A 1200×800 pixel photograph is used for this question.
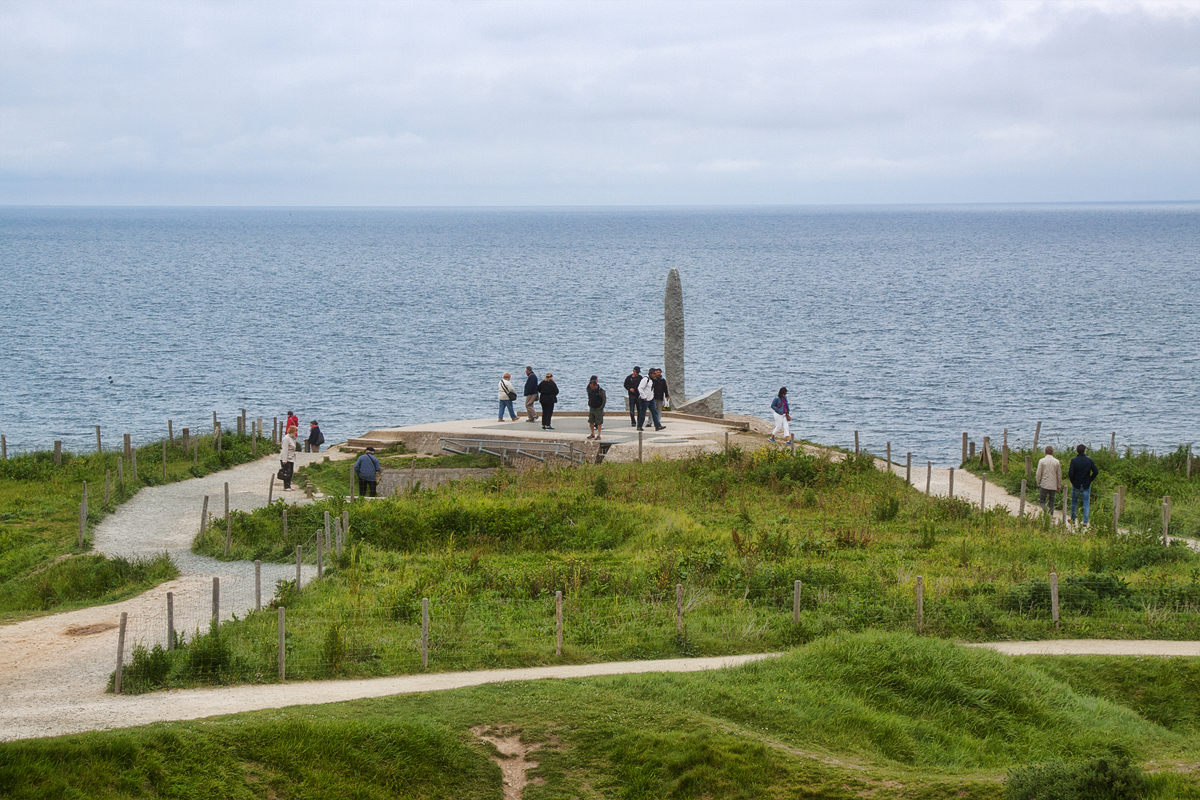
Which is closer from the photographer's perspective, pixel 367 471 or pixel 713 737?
pixel 713 737

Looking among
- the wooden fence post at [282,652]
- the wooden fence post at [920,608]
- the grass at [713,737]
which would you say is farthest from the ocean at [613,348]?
the wooden fence post at [282,652]

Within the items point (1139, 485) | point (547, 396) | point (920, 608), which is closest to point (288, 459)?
point (547, 396)

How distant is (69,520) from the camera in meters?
27.4

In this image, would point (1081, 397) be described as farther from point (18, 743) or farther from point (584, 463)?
point (18, 743)

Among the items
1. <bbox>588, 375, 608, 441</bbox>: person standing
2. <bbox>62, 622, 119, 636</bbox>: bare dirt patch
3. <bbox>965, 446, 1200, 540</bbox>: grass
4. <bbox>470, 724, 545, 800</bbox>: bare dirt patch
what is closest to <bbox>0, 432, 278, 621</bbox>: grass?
<bbox>62, 622, 119, 636</bbox>: bare dirt patch

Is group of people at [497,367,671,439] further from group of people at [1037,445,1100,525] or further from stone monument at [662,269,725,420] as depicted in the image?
group of people at [1037,445,1100,525]

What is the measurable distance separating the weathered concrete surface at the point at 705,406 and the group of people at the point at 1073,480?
13.9 m

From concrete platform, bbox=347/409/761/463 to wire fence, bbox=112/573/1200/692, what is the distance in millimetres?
13842

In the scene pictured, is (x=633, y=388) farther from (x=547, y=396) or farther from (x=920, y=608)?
(x=920, y=608)

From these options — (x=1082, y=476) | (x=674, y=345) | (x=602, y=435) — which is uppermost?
(x=674, y=345)

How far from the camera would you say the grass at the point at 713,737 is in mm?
12492

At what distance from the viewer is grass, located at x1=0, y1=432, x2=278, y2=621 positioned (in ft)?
70.6

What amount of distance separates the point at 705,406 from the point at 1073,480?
15.8 metres

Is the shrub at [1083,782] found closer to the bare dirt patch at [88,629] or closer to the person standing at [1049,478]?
the bare dirt patch at [88,629]
